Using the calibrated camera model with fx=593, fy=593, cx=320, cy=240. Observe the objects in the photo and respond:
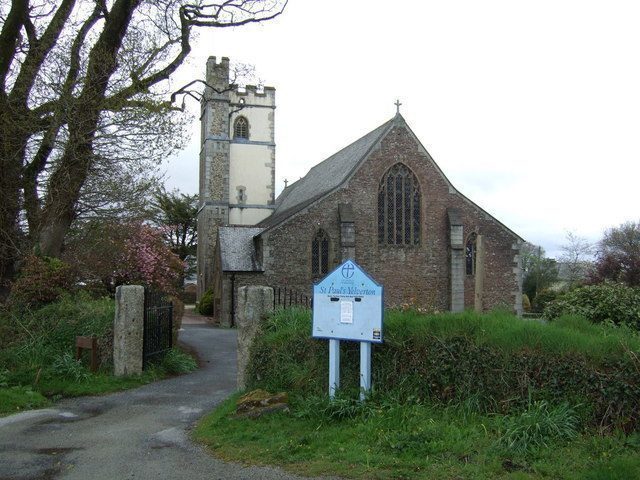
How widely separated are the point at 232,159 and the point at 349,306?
116ft

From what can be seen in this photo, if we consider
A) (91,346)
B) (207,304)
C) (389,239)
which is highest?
(389,239)

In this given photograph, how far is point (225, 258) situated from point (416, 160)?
1101 centimetres

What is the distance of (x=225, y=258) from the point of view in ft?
94.2

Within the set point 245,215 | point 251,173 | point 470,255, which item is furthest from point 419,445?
point 251,173

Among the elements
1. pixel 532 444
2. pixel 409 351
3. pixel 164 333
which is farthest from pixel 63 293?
pixel 532 444

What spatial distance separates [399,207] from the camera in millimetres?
30562

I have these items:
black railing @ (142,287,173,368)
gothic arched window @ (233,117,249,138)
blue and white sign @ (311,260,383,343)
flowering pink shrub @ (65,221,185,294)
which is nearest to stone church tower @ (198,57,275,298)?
gothic arched window @ (233,117,249,138)

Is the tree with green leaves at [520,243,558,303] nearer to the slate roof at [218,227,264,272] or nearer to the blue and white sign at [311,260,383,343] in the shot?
the slate roof at [218,227,264,272]

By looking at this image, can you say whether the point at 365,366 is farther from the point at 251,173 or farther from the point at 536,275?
the point at 536,275

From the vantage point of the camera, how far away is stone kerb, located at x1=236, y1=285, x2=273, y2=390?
933 cm

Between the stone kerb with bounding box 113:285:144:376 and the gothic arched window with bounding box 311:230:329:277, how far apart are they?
1727 centimetres

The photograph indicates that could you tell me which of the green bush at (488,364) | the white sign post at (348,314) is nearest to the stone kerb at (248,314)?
the green bush at (488,364)

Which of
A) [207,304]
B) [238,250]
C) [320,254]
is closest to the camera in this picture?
[320,254]

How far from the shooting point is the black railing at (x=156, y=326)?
1214 centimetres
